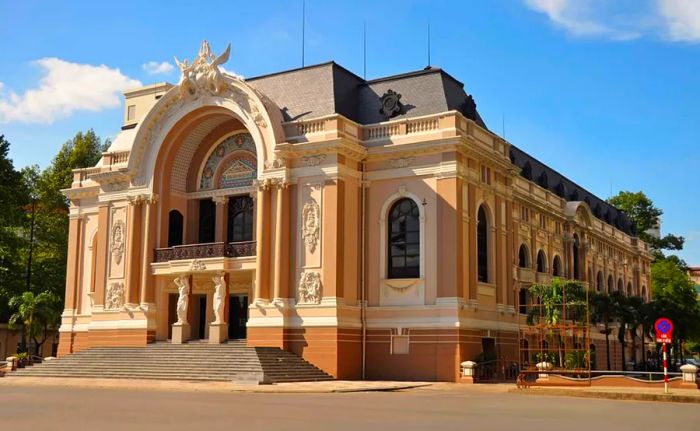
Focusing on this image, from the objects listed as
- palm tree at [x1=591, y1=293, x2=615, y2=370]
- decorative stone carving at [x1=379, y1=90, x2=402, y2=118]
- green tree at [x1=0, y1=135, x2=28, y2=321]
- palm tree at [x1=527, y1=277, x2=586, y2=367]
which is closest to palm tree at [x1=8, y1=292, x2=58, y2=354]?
green tree at [x1=0, y1=135, x2=28, y2=321]

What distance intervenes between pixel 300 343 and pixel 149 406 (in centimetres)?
1690

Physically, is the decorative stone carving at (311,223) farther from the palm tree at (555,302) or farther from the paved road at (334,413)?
the paved road at (334,413)

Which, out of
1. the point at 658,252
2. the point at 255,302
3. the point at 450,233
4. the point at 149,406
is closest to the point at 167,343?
the point at 255,302

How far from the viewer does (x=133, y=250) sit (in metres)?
42.7

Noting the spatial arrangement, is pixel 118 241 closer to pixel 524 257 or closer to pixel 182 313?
pixel 182 313

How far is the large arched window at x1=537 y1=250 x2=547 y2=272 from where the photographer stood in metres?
50.9

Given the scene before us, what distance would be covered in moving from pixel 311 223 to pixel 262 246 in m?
2.52

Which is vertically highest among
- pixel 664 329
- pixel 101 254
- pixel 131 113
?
pixel 131 113

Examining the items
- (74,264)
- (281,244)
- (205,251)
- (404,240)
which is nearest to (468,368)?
(404,240)

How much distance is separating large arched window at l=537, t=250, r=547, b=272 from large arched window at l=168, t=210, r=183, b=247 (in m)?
20.8

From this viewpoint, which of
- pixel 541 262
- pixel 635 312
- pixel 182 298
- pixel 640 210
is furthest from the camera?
pixel 640 210

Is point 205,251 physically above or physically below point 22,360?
above

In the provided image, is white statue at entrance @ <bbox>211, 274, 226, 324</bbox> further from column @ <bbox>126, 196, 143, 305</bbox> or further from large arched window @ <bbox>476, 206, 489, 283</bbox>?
large arched window @ <bbox>476, 206, 489, 283</bbox>

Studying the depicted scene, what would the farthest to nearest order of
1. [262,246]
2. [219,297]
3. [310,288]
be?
[219,297] < [262,246] < [310,288]
